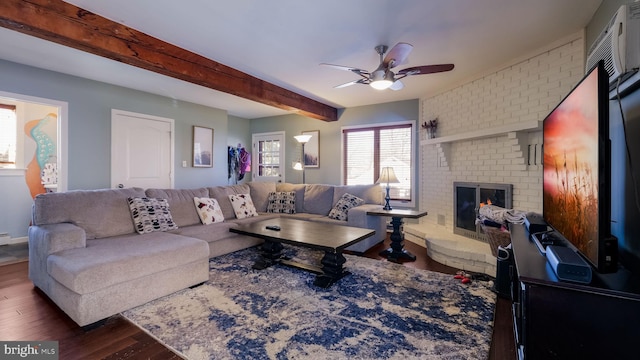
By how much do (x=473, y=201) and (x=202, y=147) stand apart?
4.80 m

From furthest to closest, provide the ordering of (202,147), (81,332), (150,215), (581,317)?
1. (202,147)
2. (150,215)
3. (81,332)
4. (581,317)

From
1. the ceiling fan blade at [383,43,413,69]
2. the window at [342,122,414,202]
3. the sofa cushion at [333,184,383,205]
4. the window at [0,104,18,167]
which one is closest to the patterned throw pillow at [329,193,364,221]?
the sofa cushion at [333,184,383,205]

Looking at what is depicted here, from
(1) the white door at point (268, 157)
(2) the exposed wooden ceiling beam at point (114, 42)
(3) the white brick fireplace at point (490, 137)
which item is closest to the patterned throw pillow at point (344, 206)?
(3) the white brick fireplace at point (490, 137)

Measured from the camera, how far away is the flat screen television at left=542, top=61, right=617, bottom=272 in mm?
1068

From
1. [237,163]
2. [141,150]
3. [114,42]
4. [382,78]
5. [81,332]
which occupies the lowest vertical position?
[81,332]

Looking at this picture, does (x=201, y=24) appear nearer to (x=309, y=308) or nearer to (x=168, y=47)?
(x=168, y=47)

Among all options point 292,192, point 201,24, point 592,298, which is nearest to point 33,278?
point 201,24

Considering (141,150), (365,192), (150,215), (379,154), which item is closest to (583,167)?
(365,192)

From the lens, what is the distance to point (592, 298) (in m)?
1.05

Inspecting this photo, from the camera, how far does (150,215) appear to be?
10.6 ft

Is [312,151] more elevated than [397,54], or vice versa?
[397,54]

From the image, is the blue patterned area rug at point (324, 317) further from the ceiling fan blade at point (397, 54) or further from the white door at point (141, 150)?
the white door at point (141, 150)

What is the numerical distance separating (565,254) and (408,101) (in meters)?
4.24

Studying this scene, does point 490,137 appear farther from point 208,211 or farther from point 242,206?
point 208,211
